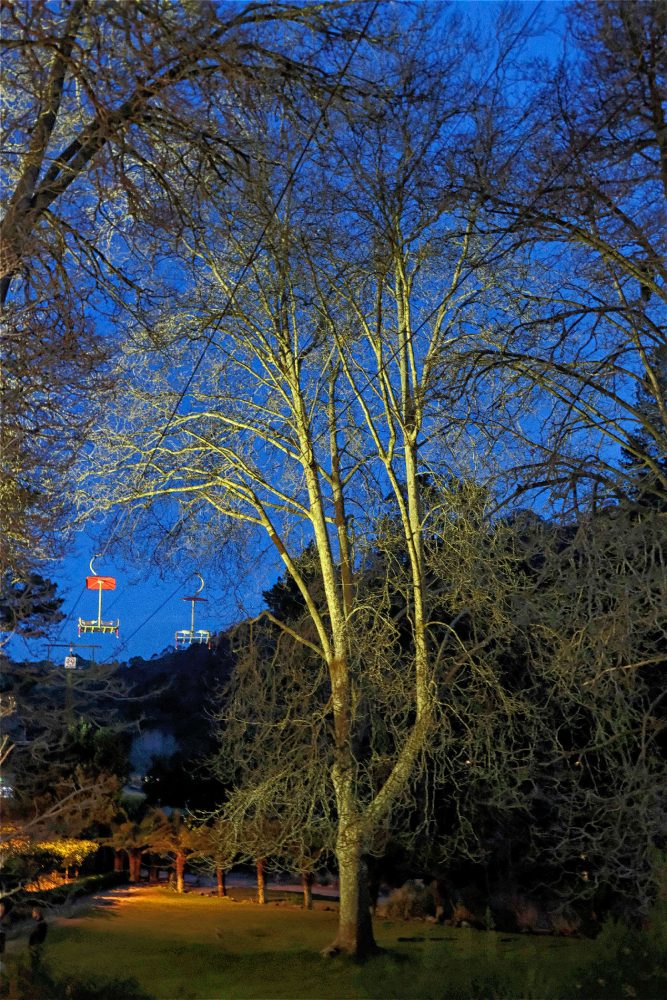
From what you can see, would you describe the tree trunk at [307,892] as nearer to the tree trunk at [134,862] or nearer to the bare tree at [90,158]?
the tree trunk at [134,862]

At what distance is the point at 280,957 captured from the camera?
7824 mm

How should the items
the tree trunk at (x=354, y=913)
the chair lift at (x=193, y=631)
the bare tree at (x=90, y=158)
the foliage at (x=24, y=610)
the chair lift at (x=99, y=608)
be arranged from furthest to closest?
the chair lift at (x=193, y=631) → the tree trunk at (x=354, y=913) → the chair lift at (x=99, y=608) → the foliage at (x=24, y=610) → the bare tree at (x=90, y=158)

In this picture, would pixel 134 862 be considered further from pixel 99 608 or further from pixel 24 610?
pixel 24 610

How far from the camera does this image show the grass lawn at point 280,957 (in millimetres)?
6766

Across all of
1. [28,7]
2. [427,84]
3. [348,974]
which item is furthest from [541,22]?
[348,974]

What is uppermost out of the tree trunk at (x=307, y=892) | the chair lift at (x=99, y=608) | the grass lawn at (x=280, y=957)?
the chair lift at (x=99, y=608)

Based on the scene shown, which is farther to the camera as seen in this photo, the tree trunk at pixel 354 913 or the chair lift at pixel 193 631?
the chair lift at pixel 193 631

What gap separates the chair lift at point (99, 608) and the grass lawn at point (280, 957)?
2187 mm

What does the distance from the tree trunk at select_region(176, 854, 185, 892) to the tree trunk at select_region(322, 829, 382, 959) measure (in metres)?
1.88

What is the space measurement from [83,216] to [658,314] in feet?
13.4

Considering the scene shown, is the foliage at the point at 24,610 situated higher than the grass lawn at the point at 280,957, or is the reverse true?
the foliage at the point at 24,610

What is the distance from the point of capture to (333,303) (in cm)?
820

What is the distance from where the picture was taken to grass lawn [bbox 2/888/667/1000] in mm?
6766

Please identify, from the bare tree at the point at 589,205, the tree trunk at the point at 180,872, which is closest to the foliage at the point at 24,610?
the bare tree at the point at 589,205
